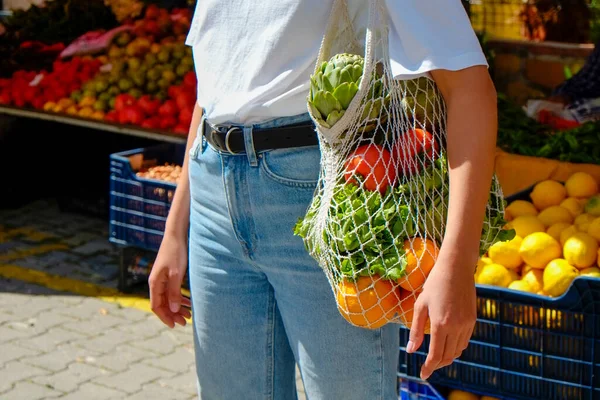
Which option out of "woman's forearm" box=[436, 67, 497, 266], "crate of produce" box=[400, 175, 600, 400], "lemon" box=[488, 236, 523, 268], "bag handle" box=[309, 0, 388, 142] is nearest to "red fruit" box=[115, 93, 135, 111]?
"lemon" box=[488, 236, 523, 268]

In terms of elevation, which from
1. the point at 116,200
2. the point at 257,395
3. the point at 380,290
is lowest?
the point at 116,200

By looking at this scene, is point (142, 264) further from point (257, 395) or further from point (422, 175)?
point (422, 175)

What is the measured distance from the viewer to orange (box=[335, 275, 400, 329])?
1.68 metres

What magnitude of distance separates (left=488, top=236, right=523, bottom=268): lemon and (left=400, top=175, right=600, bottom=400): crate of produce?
0.20m

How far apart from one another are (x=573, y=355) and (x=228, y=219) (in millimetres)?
1447

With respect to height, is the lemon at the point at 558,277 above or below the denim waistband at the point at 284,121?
below

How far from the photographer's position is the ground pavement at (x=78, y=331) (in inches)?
156

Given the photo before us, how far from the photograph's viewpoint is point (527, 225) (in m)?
3.41

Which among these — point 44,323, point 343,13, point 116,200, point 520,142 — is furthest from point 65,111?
point 343,13

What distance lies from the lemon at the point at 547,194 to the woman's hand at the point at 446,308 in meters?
2.14

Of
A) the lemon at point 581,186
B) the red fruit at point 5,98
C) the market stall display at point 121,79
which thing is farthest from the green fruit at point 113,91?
the lemon at point 581,186

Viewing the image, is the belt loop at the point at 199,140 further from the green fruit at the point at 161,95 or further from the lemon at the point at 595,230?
the green fruit at the point at 161,95

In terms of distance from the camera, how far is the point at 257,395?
2090mm

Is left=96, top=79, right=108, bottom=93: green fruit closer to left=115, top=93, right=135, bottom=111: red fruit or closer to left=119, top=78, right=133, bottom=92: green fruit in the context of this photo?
left=119, top=78, right=133, bottom=92: green fruit
